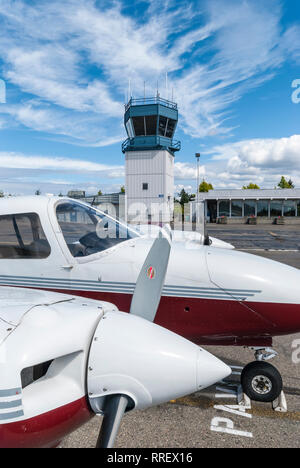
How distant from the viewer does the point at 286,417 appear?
338 centimetres

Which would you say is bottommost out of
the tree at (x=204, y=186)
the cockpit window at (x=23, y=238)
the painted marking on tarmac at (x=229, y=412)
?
the painted marking on tarmac at (x=229, y=412)

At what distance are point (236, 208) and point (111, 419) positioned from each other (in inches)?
1740

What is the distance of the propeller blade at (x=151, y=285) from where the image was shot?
284cm

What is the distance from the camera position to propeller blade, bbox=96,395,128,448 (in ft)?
5.72

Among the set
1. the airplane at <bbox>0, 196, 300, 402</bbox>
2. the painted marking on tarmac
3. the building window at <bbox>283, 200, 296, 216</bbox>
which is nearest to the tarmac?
the painted marking on tarmac

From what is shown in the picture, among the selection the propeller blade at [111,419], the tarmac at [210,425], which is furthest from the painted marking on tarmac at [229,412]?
the propeller blade at [111,419]

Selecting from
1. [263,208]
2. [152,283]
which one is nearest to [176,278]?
[152,283]

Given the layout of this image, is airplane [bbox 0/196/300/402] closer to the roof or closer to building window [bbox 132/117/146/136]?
building window [bbox 132/117/146/136]

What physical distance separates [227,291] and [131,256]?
1247 millimetres

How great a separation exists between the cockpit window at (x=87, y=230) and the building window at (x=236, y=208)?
41.3 metres

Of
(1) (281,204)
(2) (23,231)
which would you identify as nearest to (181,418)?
(2) (23,231)

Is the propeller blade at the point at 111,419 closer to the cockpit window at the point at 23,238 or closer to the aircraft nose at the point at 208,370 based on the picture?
the aircraft nose at the point at 208,370

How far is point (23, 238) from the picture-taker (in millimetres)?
4156
